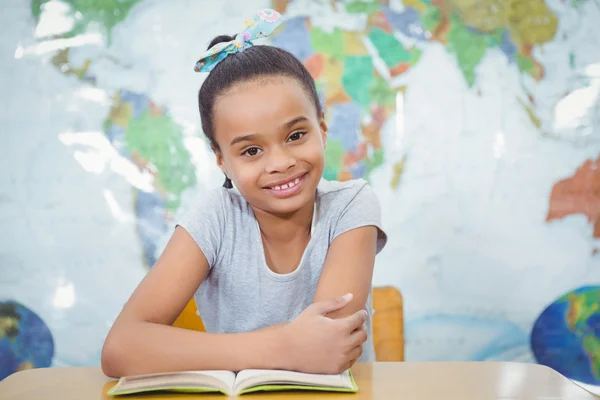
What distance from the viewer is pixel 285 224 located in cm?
142

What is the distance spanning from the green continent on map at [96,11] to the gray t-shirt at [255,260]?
146 centimetres

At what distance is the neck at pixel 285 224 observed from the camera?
1.41 metres

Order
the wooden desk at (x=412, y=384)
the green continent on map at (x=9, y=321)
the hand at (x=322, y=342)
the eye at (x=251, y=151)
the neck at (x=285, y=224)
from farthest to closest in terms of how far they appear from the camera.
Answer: the green continent on map at (x=9, y=321)
the neck at (x=285, y=224)
the eye at (x=251, y=151)
the hand at (x=322, y=342)
the wooden desk at (x=412, y=384)

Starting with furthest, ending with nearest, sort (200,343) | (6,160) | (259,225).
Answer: (6,160) < (259,225) < (200,343)

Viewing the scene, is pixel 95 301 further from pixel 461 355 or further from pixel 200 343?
pixel 200 343

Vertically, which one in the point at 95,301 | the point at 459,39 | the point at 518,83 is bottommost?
the point at 95,301

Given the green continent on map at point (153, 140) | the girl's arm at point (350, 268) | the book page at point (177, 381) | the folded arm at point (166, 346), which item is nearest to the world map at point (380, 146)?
the green continent on map at point (153, 140)

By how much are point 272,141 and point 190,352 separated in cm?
43

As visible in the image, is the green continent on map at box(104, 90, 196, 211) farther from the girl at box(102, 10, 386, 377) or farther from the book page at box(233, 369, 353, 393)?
the book page at box(233, 369, 353, 393)

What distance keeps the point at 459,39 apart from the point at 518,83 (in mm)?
287

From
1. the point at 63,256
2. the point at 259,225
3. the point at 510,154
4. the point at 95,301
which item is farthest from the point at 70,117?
the point at 510,154

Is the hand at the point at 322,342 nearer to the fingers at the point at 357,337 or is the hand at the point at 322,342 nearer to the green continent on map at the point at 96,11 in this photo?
the fingers at the point at 357,337

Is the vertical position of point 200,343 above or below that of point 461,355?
above

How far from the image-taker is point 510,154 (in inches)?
104
